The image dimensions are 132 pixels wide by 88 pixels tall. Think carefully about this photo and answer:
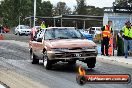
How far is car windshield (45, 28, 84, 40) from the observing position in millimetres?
15185

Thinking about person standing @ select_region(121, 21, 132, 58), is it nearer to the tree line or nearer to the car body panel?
the car body panel

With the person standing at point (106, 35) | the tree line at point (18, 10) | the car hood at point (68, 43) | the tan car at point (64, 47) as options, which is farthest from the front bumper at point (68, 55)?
the tree line at point (18, 10)

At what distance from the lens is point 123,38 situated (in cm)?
2119

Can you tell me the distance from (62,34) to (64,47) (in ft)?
4.73

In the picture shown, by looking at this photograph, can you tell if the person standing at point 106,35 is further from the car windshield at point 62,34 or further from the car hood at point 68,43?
the car hood at point 68,43

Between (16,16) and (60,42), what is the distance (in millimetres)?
106586

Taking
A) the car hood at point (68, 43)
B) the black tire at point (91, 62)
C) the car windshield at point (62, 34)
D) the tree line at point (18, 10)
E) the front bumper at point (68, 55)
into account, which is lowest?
the black tire at point (91, 62)

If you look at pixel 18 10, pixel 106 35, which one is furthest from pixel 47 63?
pixel 18 10

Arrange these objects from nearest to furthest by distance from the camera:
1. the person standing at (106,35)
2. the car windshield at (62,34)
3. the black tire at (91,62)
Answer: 1. the black tire at (91,62)
2. the car windshield at (62,34)
3. the person standing at (106,35)

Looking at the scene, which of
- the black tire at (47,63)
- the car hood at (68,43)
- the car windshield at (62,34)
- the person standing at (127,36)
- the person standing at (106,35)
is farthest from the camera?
the person standing at (106,35)

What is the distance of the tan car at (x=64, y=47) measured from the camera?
14023mm

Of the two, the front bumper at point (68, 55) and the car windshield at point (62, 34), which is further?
the car windshield at point (62, 34)

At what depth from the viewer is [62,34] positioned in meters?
15.3

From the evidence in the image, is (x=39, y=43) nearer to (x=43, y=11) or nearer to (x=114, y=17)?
(x=114, y=17)
